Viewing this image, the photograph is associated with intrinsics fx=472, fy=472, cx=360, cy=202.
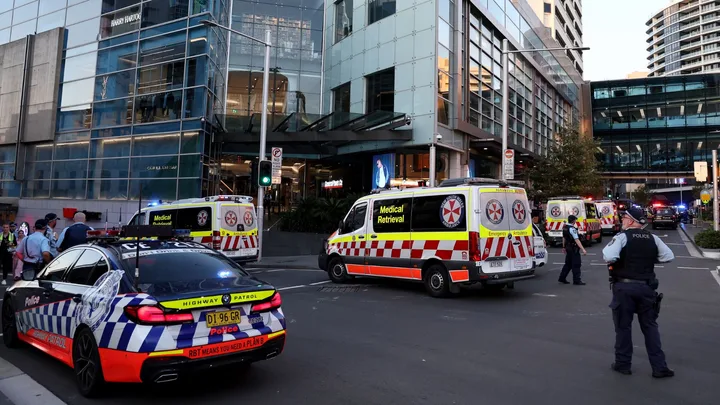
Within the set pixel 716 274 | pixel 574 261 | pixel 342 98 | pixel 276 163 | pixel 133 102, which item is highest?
pixel 342 98

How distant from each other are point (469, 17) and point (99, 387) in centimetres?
2641

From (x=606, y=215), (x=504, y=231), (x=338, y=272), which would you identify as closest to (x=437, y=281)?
(x=504, y=231)

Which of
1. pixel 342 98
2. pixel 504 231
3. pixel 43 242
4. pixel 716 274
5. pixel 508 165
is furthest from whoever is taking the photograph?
pixel 342 98

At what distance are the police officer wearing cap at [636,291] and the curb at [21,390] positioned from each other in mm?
5448

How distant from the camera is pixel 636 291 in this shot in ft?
16.0

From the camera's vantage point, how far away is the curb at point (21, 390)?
14.0 feet

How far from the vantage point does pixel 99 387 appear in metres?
4.16

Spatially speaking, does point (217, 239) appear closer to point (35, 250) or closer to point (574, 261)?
point (35, 250)

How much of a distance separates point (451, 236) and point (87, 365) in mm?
6835

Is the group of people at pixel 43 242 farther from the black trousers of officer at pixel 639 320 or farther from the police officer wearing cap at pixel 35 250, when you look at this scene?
the black trousers of officer at pixel 639 320

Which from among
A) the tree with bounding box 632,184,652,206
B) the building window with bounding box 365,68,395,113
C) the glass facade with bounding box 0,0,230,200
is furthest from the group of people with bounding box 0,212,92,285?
the tree with bounding box 632,184,652,206

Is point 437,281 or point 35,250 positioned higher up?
point 35,250

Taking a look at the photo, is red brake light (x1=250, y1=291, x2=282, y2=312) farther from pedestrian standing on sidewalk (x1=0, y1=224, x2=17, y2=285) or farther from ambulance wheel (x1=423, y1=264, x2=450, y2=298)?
pedestrian standing on sidewalk (x1=0, y1=224, x2=17, y2=285)

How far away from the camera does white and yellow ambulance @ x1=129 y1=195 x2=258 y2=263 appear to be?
13656mm
